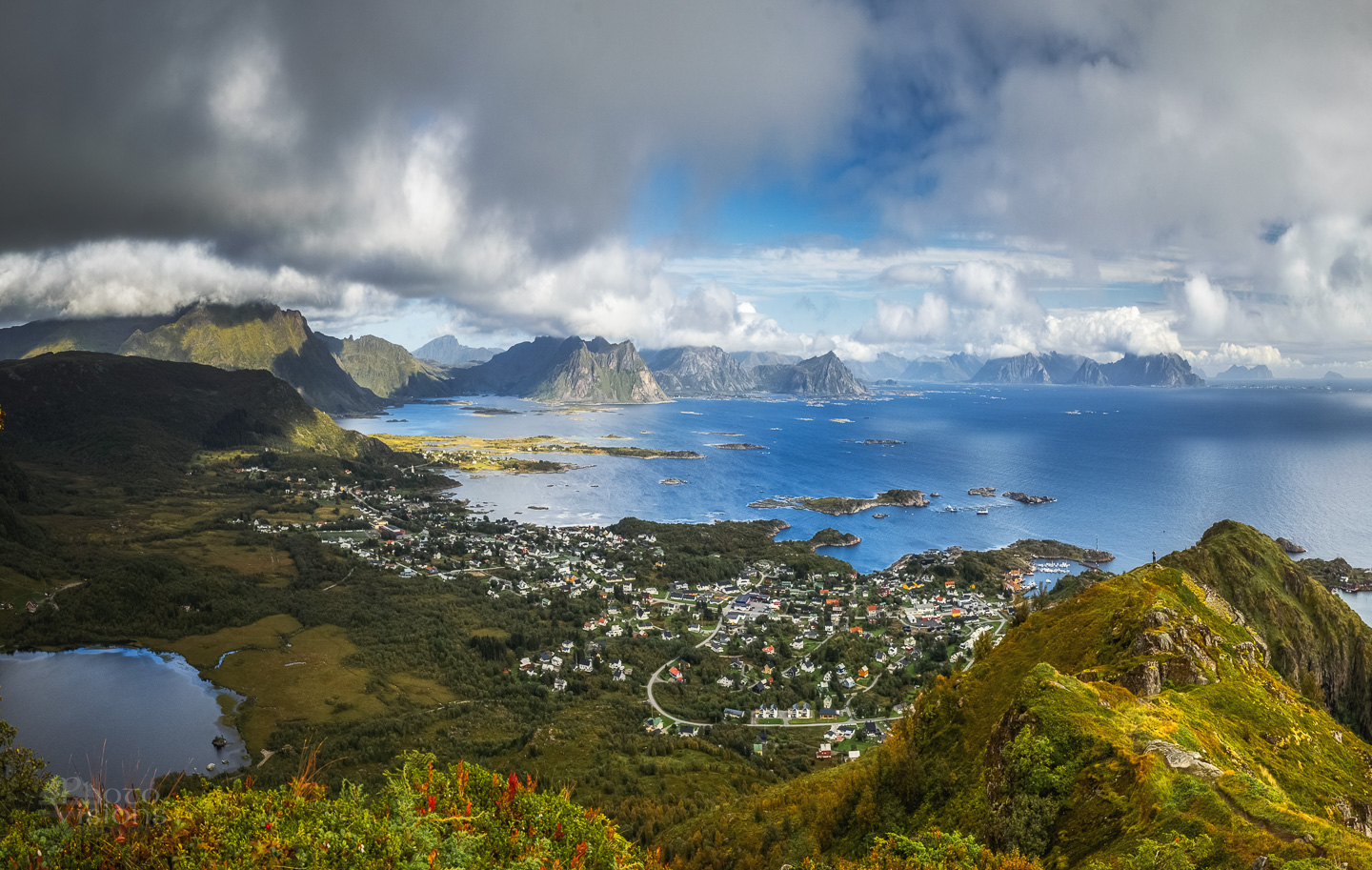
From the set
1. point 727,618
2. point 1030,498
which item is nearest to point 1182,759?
point 727,618

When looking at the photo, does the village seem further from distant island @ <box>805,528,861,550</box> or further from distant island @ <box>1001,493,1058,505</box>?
distant island @ <box>1001,493,1058,505</box>

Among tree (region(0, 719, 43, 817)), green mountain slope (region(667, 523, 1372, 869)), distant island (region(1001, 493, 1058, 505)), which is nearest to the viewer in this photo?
tree (region(0, 719, 43, 817))

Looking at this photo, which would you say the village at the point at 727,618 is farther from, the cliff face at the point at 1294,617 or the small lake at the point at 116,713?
the small lake at the point at 116,713

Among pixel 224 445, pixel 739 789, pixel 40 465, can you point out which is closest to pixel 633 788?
pixel 739 789

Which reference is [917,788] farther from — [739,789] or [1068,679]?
[739,789]

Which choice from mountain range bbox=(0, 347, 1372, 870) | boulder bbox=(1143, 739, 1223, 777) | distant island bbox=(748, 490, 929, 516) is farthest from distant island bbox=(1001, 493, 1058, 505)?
boulder bbox=(1143, 739, 1223, 777)

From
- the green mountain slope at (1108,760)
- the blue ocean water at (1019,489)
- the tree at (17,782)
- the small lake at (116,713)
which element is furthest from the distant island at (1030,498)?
the tree at (17,782)
